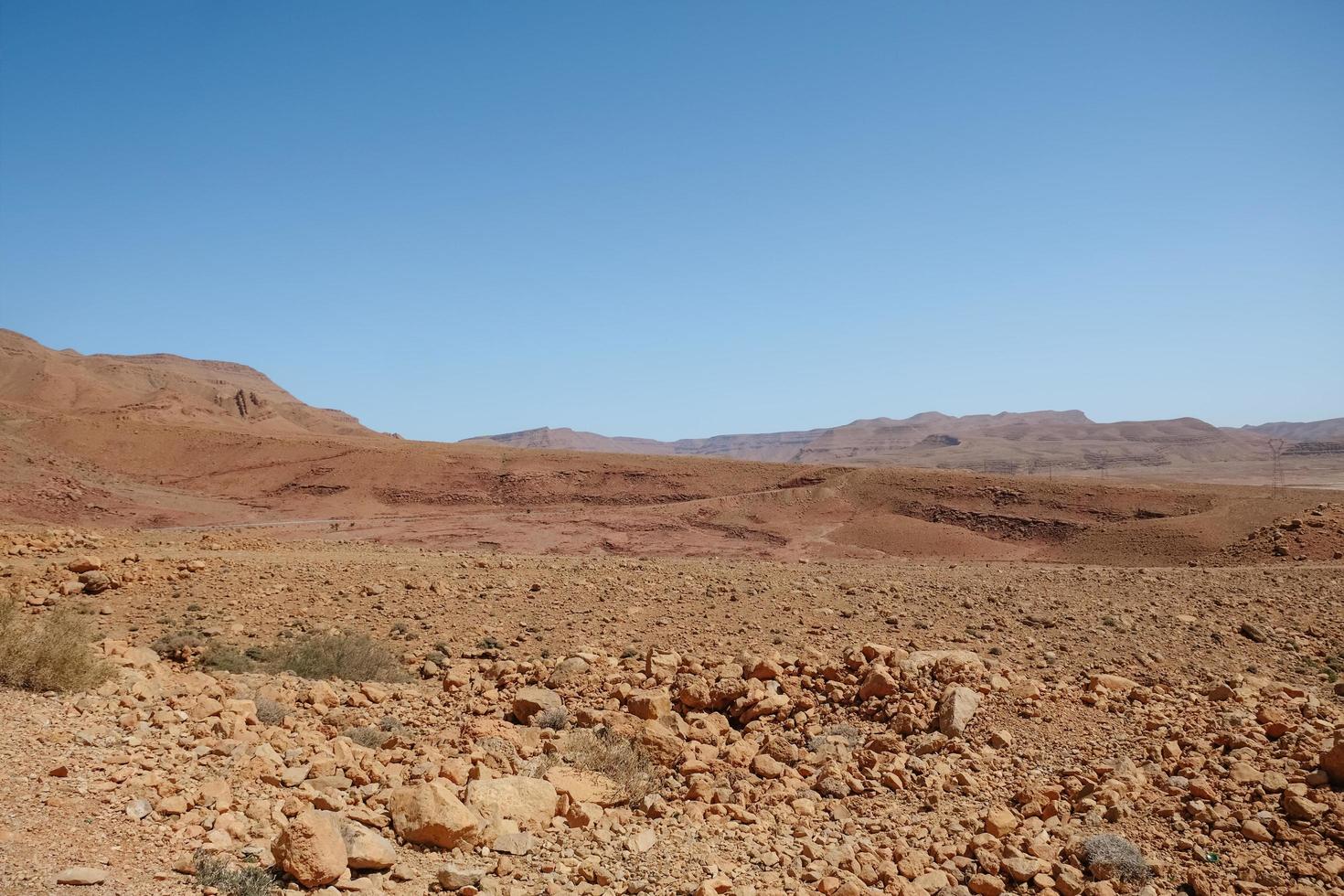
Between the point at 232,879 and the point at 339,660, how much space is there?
5.10 meters

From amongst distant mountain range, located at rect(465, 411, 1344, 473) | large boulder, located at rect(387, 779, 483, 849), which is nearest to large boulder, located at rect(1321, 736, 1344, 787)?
large boulder, located at rect(387, 779, 483, 849)

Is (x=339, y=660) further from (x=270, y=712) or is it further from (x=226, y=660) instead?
(x=270, y=712)

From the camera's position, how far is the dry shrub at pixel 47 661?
247 inches

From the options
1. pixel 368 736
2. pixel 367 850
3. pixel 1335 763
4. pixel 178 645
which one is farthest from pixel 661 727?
pixel 178 645

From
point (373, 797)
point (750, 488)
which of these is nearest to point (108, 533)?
point (373, 797)

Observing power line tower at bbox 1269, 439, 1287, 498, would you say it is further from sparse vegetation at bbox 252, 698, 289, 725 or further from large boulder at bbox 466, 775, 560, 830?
sparse vegetation at bbox 252, 698, 289, 725

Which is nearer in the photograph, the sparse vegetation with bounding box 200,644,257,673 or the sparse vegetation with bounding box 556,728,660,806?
the sparse vegetation with bounding box 556,728,660,806

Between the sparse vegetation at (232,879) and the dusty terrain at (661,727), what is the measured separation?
2cm

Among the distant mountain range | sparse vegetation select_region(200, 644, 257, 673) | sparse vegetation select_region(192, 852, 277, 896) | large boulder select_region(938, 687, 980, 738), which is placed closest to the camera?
sparse vegetation select_region(192, 852, 277, 896)

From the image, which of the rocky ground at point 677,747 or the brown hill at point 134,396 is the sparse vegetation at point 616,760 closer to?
the rocky ground at point 677,747

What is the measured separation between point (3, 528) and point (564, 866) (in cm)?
1628

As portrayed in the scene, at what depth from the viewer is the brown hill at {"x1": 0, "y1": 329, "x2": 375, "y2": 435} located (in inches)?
2406

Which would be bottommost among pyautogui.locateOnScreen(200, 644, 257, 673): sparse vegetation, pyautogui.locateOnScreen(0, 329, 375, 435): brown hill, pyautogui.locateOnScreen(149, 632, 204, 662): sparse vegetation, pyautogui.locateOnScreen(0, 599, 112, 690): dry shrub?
pyautogui.locateOnScreen(200, 644, 257, 673): sparse vegetation

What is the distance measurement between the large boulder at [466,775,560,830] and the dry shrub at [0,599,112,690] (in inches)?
140
